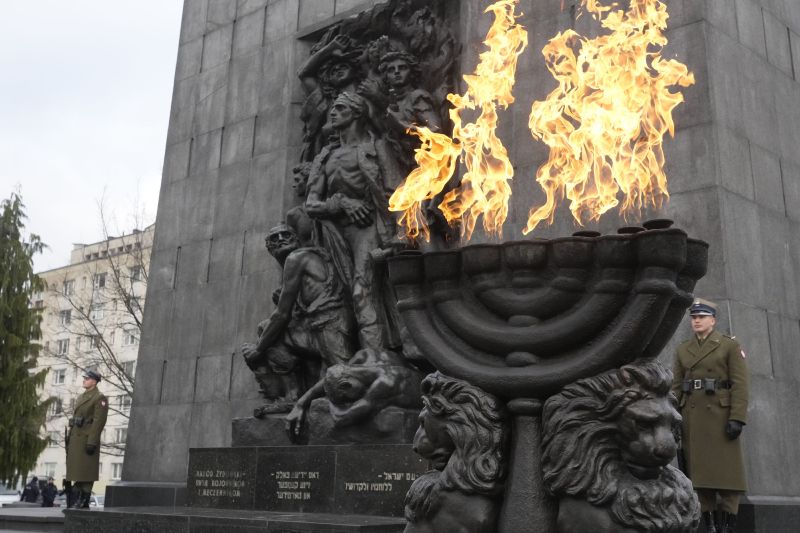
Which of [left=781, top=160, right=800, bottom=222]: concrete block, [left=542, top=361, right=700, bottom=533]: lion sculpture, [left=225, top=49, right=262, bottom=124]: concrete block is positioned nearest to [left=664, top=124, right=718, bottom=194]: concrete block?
[left=781, top=160, right=800, bottom=222]: concrete block

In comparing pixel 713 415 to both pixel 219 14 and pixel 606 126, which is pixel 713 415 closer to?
pixel 606 126

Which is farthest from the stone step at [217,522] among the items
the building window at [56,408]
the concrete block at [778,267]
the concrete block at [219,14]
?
the building window at [56,408]

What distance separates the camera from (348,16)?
1209cm

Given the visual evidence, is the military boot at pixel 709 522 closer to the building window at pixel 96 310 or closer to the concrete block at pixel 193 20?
the concrete block at pixel 193 20

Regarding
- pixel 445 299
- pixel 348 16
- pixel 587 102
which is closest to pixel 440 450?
pixel 445 299

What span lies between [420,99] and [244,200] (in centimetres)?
360

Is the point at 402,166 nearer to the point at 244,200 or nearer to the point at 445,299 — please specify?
the point at 244,200

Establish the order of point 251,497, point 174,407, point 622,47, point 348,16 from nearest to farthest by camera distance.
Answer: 1. point 622,47
2. point 251,497
3. point 348,16
4. point 174,407

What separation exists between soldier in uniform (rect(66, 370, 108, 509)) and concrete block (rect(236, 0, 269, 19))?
20.2ft

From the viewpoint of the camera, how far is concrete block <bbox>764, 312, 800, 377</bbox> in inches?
332

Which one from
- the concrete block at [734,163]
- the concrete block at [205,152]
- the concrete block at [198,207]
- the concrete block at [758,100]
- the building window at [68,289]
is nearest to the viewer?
the concrete block at [734,163]

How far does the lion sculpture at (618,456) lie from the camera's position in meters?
4.06

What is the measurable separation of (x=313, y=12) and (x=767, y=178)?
6.90 metres

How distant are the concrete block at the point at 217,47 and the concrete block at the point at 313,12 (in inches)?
63.9
